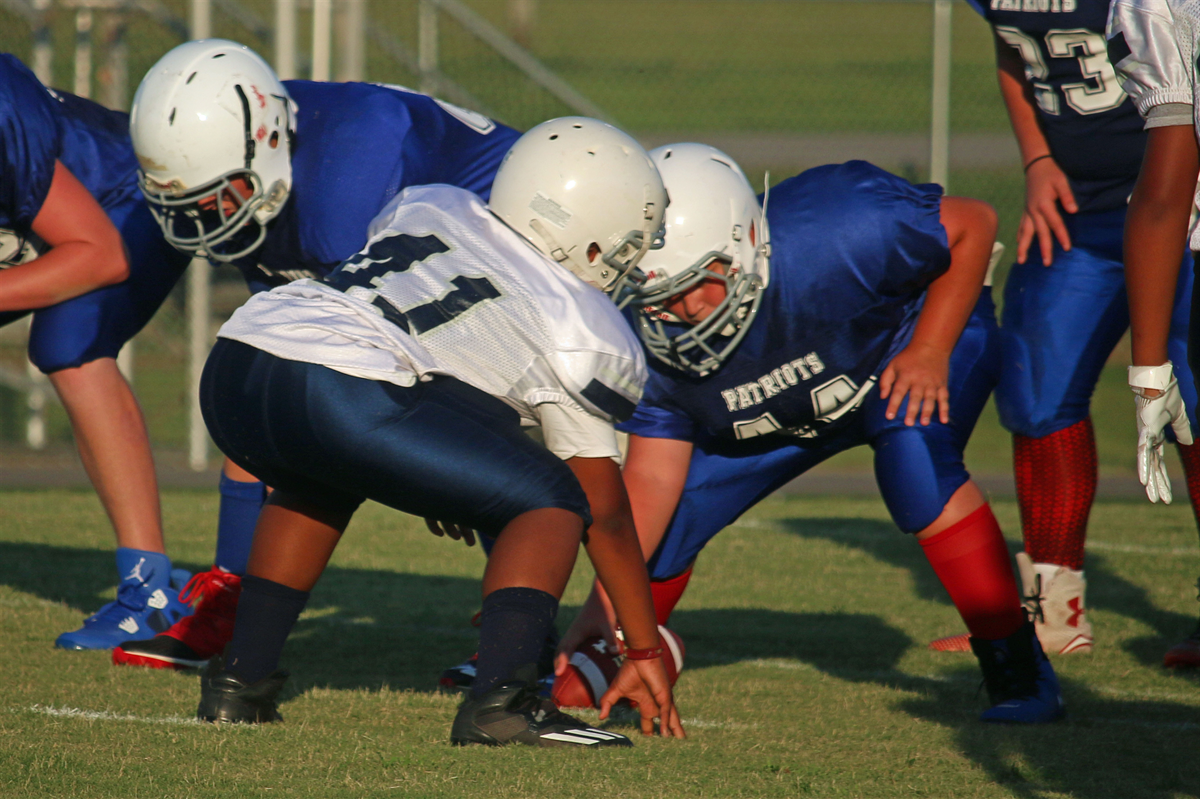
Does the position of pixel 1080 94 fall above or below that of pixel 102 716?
above

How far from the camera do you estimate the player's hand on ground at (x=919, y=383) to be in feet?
9.45

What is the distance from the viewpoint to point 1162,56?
6.78 feet

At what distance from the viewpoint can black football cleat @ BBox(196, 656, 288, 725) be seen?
2562 millimetres

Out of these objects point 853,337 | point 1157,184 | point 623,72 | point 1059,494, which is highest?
point 1157,184

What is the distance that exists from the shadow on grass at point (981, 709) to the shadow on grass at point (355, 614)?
25.3 inches

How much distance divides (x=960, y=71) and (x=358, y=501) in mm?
9633

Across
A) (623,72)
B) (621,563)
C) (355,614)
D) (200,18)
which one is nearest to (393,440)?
(621,563)

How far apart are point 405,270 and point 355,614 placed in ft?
5.62

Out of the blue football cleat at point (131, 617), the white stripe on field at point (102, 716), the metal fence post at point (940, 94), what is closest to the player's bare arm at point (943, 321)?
the white stripe on field at point (102, 716)

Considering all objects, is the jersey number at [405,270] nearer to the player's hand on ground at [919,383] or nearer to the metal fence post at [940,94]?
the player's hand on ground at [919,383]

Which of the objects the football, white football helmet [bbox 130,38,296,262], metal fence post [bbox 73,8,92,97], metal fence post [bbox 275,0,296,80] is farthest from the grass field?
metal fence post [bbox 73,8,92,97]

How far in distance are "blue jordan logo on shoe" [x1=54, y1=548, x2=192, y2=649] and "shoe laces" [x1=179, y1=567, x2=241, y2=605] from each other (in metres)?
0.05

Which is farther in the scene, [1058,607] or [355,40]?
[355,40]

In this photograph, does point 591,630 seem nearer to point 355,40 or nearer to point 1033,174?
point 1033,174
